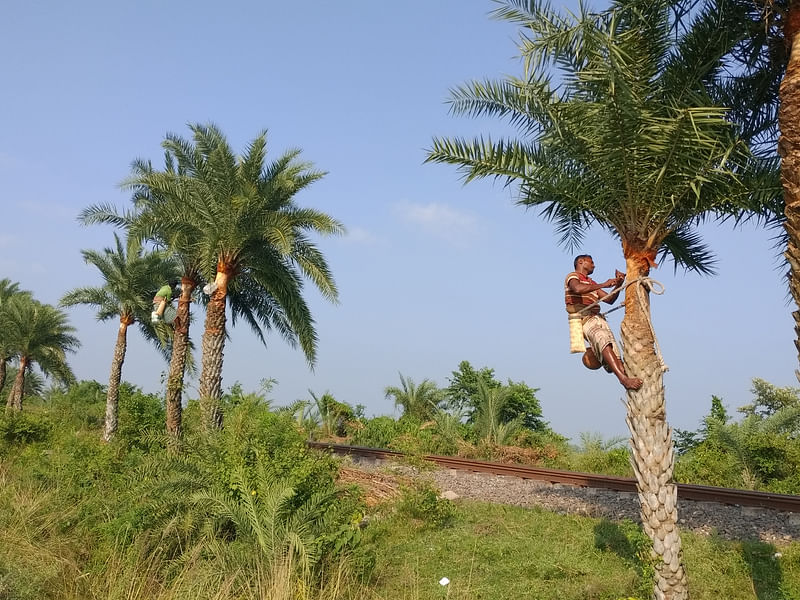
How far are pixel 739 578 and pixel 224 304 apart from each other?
13239 millimetres

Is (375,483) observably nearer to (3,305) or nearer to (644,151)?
(644,151)

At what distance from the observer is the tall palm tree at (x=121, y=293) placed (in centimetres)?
2484

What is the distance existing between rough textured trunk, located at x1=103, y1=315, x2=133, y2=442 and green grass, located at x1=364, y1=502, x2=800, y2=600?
19360 millimetres

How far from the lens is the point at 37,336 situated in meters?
34.2

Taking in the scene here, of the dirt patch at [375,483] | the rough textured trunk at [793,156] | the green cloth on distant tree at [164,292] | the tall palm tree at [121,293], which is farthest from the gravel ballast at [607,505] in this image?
the tall palm tree at [121,293]

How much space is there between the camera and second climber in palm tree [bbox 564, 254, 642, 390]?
7070 millimetres

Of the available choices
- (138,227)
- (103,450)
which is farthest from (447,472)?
(138,227)

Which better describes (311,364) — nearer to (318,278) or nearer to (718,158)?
(318,278)

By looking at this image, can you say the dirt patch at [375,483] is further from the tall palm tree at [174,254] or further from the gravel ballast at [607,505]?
A: the tall palm tree at [174,254]

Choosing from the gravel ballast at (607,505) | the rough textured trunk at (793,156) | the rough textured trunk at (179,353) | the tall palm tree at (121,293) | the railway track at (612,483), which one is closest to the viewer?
the rough textured trunk at (793,156)

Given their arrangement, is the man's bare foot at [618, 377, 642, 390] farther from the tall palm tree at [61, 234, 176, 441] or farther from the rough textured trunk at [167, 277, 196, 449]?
the tall palm tree at [61, 234, 176, 441]

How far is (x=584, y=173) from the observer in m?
7.95

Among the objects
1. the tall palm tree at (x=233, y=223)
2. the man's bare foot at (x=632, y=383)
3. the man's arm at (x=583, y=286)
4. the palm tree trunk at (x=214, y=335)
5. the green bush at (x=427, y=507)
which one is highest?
the tall palm tree at (x=233, y=223)

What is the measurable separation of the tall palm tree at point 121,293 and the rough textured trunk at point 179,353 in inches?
Result: 117
